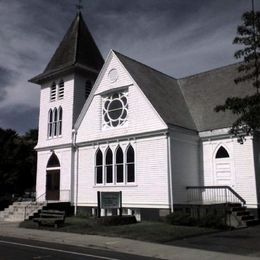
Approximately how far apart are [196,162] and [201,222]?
19.3 feet

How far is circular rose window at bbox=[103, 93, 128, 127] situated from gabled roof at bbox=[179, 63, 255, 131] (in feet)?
15.8

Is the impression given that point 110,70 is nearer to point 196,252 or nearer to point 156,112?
point 156,112

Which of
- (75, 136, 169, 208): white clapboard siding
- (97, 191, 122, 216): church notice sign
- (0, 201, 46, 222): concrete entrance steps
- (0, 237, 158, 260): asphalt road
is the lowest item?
(0, 237, 158, 260): asphalt road

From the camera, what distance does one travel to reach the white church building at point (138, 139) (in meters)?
24.5

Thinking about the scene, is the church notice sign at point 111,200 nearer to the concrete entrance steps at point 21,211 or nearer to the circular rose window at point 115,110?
the circular rose window at point 115,110

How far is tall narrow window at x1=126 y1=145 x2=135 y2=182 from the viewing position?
26203 mm

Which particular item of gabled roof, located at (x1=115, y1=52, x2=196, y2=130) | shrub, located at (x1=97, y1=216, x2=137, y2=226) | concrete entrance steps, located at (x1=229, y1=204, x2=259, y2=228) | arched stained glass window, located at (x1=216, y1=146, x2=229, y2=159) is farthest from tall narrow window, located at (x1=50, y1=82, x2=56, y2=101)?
concrete entrance steps, located at (x1=229, y1=204, x2=259, y2=228)

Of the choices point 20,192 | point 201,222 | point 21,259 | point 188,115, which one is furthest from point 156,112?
point 20,192

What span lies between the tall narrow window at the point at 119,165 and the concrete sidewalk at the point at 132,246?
23.5 feet

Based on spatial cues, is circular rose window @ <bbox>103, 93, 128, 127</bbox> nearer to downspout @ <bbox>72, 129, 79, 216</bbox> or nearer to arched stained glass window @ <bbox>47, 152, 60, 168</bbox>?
downspout @ <bbox>72, 129, 79, 216</bbox>

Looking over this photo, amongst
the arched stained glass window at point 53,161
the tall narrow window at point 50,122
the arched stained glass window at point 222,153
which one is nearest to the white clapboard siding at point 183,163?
the arched stained glass window at point 222,153

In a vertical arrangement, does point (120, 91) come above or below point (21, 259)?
above

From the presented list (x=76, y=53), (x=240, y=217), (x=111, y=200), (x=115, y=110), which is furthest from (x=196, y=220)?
(x=76, y=53)

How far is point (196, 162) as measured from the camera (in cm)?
2645
